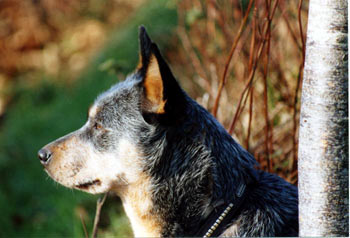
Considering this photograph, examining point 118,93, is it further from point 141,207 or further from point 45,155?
point 141,207

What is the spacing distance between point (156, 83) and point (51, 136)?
5802 mm

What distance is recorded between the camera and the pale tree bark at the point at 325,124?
1897 mm

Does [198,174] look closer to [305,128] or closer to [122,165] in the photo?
[122,165]

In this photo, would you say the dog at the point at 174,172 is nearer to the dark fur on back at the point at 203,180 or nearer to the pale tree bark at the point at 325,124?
the dark fur on back at the point at 203,180

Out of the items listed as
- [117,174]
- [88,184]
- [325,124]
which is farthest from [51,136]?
[325,124]

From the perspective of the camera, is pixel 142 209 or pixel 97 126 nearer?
pixel 142 209

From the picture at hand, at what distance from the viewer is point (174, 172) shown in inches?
108

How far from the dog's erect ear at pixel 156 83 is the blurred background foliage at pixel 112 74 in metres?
0.61

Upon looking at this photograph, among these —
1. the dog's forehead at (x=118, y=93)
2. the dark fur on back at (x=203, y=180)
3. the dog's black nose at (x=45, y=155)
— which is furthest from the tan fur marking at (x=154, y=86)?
the dog's black nose at (x=45, y=155)

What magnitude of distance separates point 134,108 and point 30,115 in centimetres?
731

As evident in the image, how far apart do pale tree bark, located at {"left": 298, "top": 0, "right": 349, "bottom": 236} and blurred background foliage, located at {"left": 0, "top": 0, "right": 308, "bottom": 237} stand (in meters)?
0.72

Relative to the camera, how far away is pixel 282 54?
4.62 m

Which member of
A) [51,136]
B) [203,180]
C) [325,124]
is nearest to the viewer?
[325,124]

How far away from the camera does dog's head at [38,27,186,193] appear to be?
8.89 feet
